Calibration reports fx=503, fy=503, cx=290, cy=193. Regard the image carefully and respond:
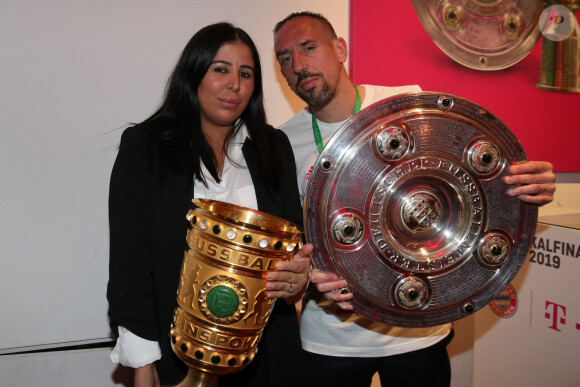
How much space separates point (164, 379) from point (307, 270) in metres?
0.45

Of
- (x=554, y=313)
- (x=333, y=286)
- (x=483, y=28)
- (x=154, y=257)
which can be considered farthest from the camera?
(x=483, y=28)

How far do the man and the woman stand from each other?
129 mm

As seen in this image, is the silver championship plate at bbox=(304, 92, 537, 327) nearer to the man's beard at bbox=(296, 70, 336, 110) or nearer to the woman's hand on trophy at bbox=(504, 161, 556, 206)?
the woman's hand on trophy at bbox=(504, 161, 556, 206)

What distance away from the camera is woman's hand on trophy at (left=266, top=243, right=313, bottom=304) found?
3.35 ft

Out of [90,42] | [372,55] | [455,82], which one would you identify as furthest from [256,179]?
[455,82]

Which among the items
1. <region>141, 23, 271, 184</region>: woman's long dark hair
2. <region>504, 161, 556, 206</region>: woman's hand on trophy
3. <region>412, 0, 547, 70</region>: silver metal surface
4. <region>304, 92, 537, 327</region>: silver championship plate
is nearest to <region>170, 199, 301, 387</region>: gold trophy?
<region>304, 92, 537, 327</region>: silver championship plate

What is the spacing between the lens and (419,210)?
1.14 m

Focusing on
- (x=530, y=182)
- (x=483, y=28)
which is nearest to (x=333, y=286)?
(x=530, y=182)

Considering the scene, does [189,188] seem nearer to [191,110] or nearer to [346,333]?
[191,110]

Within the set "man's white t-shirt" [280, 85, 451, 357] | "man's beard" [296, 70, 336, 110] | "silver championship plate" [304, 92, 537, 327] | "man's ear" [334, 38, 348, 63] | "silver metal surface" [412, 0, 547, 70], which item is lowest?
"man's white t-shirt" [280, 85, 451, 357]

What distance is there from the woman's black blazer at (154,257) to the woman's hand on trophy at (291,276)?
24 cm

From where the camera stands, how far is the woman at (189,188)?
3.85 feet

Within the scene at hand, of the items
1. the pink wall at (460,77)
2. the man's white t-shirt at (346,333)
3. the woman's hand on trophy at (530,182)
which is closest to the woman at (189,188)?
the man's white t-shirt at (346,333)

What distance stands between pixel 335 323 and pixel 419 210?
0.45 m
